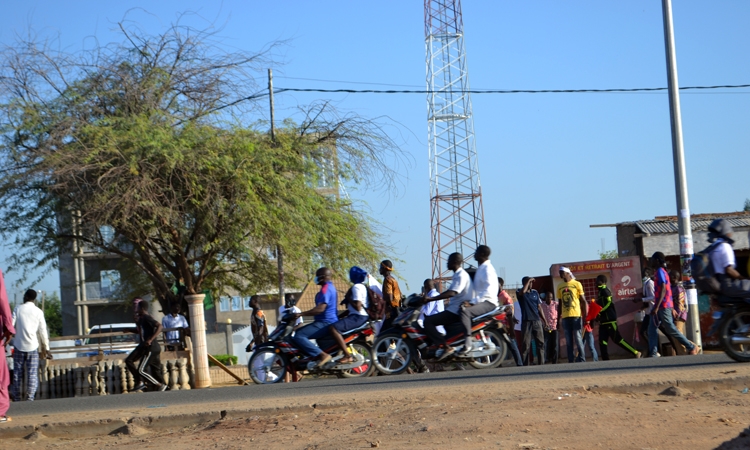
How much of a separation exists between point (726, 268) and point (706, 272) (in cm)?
23

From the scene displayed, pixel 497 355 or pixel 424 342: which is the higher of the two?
pixel 424 342

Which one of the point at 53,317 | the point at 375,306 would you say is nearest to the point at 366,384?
the point at 375,306

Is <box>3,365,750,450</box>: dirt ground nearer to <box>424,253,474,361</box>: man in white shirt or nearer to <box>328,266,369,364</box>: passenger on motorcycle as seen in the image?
<box>424,253,474,361</box>: man in white shirt

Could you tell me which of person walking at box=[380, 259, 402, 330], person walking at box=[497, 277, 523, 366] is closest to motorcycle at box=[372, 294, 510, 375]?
person walking at box=[497, 277, 523, 366]

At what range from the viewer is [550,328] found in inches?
659

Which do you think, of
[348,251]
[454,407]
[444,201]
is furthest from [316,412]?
[444,201]

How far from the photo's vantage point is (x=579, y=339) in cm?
1507

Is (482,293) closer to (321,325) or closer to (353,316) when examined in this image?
(353,316)

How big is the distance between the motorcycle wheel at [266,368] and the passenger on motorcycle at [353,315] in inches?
41.0

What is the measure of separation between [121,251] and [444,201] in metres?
19.6

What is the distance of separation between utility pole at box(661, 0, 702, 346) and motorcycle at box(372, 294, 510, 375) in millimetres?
4165

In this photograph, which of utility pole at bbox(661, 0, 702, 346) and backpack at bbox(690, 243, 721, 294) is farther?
utility pole at bbox(661, 0, 702, 346)

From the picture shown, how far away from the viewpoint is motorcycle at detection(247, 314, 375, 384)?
40.2 ft

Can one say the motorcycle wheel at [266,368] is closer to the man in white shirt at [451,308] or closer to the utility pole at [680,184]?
the man in white shirt at [451,308]
